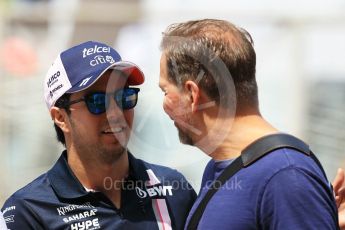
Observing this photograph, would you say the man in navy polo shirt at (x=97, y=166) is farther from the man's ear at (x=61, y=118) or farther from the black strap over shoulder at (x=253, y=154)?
the black strap over shoulder at (x=253, y=154)

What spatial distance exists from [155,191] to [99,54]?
614 mm

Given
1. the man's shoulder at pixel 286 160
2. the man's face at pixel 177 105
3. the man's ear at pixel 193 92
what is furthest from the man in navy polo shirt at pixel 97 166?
the man's shoulder at pixel 286 160

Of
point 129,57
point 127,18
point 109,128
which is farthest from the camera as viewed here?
point 127,18

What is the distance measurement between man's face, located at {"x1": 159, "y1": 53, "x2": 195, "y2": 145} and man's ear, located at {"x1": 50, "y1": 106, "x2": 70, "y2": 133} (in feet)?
2.11

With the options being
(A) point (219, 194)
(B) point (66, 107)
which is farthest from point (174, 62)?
(B) point (66, 107)

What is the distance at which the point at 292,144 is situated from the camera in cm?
261

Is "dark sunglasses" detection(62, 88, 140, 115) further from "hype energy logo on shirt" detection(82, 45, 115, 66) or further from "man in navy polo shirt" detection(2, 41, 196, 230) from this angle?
"hype energy logo on shirt" detection(82, 45, 115, 66)

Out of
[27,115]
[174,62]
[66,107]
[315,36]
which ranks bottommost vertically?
[27,115]

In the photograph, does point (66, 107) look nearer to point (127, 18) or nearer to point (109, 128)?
point (109, 128)

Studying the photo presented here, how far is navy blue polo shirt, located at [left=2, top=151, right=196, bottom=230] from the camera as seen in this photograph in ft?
10.4

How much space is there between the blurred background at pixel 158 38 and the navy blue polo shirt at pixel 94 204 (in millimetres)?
3029

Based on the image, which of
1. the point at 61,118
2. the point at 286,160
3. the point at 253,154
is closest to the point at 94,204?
the point at 61,118

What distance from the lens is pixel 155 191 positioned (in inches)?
134

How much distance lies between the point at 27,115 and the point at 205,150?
4.17 m
